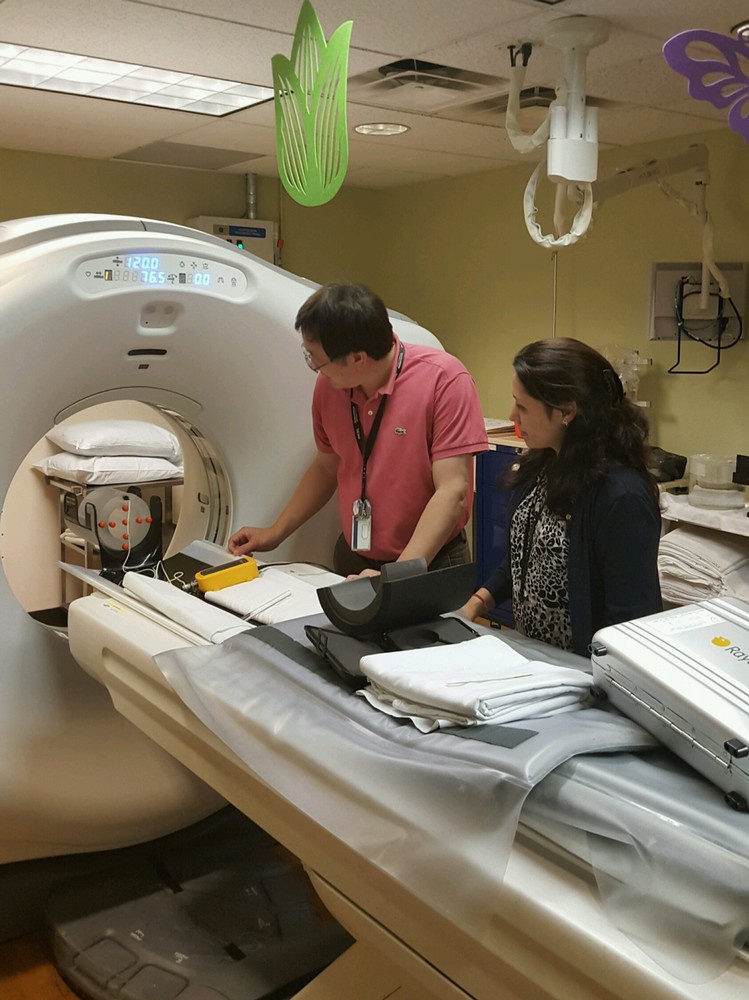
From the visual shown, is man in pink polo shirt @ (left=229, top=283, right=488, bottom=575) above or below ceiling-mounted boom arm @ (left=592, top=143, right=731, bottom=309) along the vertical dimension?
below

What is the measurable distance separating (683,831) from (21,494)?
3128mm

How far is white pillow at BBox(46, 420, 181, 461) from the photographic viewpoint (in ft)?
10.5

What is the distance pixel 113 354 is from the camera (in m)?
1.94

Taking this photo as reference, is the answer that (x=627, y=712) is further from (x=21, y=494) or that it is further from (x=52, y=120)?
(x=52, y=120)

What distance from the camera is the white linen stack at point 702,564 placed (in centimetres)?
320

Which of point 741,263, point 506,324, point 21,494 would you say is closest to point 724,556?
point 741,263

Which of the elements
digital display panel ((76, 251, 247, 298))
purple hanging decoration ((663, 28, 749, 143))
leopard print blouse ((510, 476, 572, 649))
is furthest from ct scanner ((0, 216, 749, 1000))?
purple hanging decoration ((663, 28, 749, 143))

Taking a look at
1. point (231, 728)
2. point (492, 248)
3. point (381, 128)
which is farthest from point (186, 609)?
point (492, 248)

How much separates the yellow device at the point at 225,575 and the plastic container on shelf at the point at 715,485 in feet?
6.87

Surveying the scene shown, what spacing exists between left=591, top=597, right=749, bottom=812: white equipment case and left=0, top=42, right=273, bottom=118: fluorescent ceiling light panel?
8.12 ft

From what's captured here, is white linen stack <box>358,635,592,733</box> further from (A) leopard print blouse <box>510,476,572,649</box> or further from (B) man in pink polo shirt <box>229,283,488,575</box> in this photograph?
(B) man in pink polo shirt <box>229,283,488,575</box>

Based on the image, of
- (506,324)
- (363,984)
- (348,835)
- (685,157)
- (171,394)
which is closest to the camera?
(348,835)

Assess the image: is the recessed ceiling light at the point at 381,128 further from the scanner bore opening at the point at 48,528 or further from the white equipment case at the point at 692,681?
the white equipment case at the point at 692,681

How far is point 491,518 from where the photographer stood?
13.9 feet
